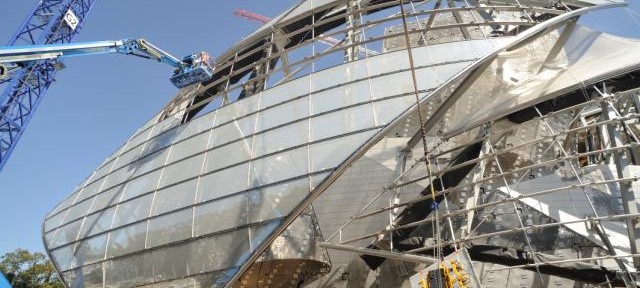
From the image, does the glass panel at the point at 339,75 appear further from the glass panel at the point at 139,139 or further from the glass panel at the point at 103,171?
the glass panel at the point at 103,171

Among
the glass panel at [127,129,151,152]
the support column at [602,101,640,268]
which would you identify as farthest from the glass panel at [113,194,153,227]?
the support column at [602,101,640,268]

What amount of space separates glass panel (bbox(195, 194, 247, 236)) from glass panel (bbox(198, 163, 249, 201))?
25cm

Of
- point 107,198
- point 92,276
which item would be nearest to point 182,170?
point 107,198

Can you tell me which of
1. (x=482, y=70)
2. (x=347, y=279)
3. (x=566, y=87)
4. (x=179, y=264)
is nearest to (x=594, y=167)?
(x=566, y=87)

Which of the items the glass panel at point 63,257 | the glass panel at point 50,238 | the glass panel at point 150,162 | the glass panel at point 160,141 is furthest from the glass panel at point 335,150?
the glass panel at point 50,238

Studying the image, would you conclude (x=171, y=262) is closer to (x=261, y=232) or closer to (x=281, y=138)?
(x=261, y=232)

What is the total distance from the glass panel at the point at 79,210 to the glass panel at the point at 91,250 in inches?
68.3

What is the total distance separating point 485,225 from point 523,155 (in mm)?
3808

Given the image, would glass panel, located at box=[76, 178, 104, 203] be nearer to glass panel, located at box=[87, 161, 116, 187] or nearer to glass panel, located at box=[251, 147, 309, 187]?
glass panel, located at box=[87, 161, 116, 187]

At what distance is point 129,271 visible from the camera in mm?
11695

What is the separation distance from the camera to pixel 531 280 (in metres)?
12.1

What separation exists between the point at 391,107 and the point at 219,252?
5381 mm

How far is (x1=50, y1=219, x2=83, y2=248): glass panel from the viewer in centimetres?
1436

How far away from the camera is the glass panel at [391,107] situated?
32.8 feet
